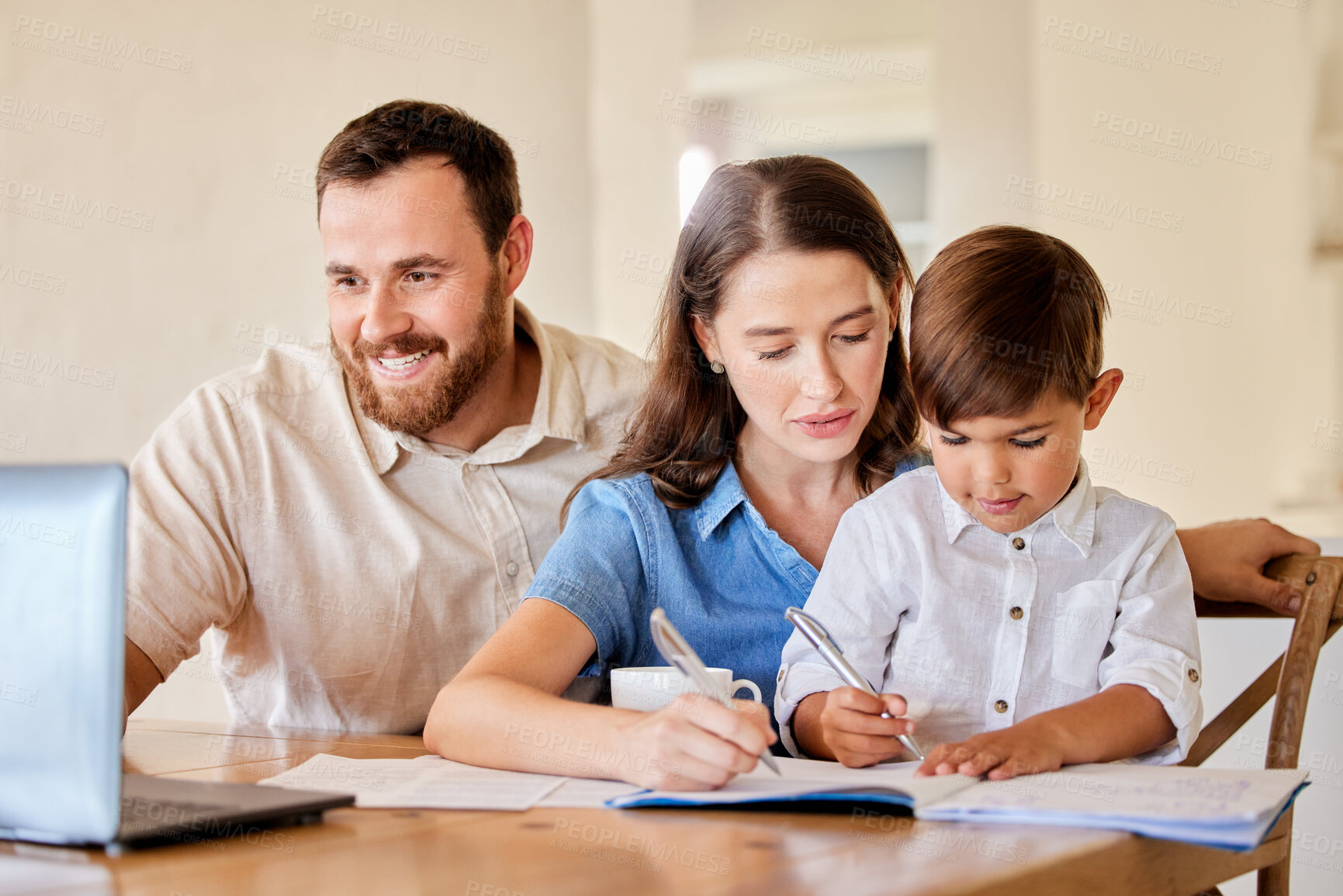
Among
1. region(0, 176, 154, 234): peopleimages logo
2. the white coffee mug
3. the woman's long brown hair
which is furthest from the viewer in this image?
region(0, 176, 154, 234): peopleimages logo

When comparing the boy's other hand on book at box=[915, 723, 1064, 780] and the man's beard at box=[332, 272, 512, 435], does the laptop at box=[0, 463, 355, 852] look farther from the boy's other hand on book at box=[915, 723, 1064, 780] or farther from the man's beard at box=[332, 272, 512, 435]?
the man's beard at box=[332, 272, 512, 435]

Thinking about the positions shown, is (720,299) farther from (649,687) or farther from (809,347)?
(649,687)

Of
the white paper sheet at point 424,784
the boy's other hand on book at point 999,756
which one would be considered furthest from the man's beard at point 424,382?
the boy's other hand on book at point 999,756

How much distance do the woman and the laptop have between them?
44 cm

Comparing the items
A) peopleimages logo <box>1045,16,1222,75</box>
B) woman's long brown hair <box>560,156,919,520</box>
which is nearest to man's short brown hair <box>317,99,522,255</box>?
woman's long brown hair <box>560,156,919,520</box>

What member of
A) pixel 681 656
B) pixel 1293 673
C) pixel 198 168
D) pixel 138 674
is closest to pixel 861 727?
pixel 681 656

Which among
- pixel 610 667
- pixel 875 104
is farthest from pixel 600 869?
pixel 875 104

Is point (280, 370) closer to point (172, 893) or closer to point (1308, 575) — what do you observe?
point (172, 893)

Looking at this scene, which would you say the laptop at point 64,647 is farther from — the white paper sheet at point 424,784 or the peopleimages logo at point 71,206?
the peopleimages logo at point 71,206

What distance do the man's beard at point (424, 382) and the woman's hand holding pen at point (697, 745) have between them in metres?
0.89

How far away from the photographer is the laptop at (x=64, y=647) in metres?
Answer: 0.69

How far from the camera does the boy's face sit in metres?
1.16

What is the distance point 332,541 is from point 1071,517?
102 centimetres

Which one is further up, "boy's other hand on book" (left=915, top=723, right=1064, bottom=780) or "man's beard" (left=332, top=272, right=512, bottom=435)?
"man's beard" (left=332, top=272, right=512, bottom=435)
